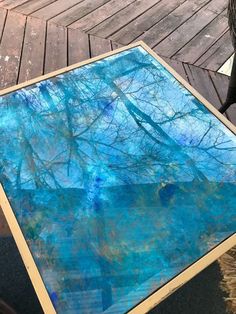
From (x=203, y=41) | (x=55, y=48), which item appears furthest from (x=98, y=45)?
(x=203, y=41)

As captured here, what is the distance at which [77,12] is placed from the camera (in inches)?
108

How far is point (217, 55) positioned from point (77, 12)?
1.11 m

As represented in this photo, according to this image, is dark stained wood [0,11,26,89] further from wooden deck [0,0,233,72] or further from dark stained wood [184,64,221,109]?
dark stained wood [184,64,221,109]

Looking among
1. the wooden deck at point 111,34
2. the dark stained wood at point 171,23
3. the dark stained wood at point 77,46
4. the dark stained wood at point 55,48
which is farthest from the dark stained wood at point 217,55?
the dark stained wood at point 55,48

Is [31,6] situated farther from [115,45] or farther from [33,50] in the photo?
[115,45]

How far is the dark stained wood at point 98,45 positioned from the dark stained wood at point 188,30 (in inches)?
14.1

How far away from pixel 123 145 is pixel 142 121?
16 cm

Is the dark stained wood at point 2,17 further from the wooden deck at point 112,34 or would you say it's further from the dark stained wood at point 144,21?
the dark stained wood at point 144,21

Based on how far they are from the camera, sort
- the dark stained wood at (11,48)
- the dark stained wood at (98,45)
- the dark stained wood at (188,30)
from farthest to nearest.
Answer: the dark stained wood at (188,30) → the dark stained wood at (98,45) → the dark stained wood at (11,48)

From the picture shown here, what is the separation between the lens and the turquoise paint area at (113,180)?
3.11ft

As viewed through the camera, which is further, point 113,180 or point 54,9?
point 54,9

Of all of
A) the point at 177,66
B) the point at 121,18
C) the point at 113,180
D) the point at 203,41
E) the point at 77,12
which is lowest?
the point at 113,180

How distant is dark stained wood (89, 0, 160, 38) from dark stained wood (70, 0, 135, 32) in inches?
1.5

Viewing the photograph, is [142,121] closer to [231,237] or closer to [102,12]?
[231,237]
